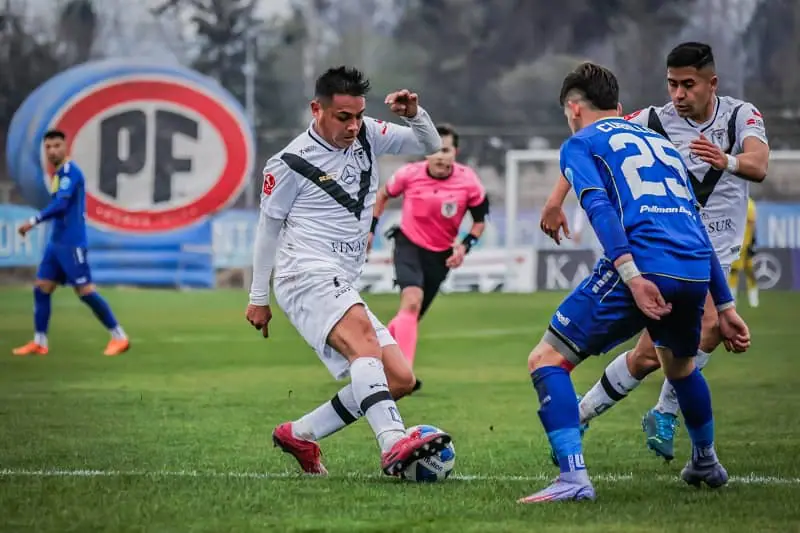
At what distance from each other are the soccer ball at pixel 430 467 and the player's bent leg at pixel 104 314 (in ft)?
29.4

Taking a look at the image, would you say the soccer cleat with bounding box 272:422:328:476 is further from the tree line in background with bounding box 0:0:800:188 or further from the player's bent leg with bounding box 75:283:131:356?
the tree line in background with bounding box 0:0:800:188

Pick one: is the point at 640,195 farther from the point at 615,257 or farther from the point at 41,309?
the point at 41,309

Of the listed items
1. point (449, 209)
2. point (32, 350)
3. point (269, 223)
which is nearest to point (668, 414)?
point (269, 223)

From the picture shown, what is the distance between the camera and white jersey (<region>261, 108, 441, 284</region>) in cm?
740

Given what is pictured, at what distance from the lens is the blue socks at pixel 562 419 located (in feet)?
20.9

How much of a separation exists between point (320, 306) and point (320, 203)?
540 mm

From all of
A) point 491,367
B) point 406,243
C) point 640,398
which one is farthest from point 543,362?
point 491,367

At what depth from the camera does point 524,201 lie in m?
32.7

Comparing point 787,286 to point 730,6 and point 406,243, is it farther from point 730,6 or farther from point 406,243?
point 406,243

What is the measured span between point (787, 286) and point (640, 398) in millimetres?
17413

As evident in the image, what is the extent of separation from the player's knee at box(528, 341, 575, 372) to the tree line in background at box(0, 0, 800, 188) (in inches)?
1074

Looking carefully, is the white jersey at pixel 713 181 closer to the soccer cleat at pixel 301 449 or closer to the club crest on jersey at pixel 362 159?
the club crest on jersey at pixel 362 159

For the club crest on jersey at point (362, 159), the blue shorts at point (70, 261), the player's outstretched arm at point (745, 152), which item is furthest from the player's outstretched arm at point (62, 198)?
the player's outstretched arm at point (745, 152)

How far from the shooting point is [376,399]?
714 centimetres
